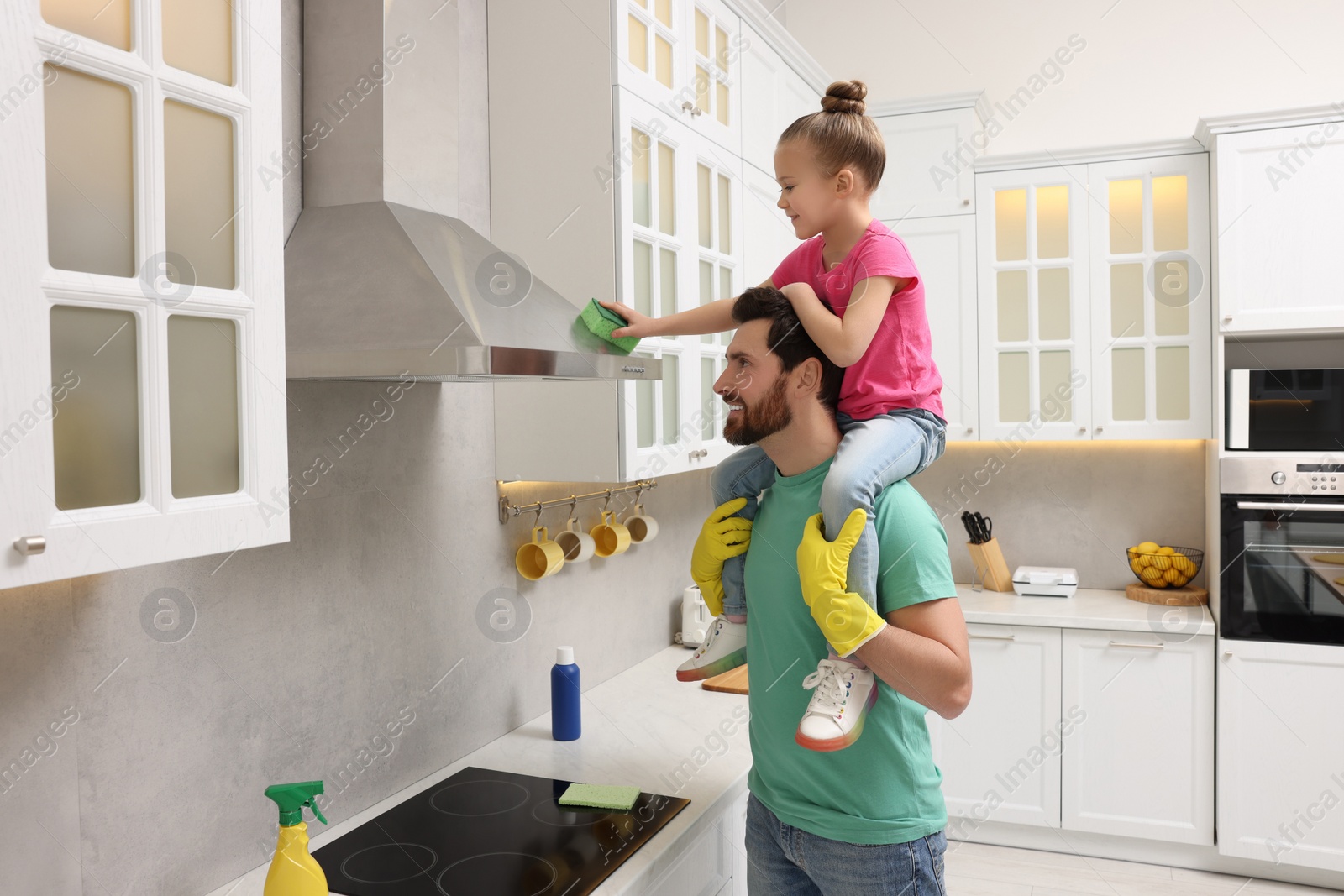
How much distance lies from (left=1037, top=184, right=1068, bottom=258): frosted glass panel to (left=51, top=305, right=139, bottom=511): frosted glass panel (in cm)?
324

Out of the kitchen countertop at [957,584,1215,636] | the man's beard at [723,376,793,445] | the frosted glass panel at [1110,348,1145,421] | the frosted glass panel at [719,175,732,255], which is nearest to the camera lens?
the man's beard at [723,376,793,445]

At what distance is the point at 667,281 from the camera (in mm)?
2199

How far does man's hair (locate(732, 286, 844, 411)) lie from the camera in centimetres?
148

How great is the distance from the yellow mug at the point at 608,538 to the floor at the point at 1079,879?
166cm

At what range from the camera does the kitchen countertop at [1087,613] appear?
3.14 meters

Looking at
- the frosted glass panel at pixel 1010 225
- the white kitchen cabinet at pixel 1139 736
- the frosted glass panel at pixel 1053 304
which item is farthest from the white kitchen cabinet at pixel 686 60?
the white kitchen cabinet at pixel 1139 736

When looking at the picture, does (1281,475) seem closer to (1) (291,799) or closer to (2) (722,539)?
(2) (722,539)

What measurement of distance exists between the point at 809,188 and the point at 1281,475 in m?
2.24

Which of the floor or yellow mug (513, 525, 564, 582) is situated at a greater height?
yellow mug (513, 525, 564, 582)

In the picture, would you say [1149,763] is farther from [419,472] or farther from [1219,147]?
[419,472]

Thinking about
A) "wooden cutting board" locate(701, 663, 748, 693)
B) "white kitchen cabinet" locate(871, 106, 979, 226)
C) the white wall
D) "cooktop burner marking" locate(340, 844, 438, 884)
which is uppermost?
the white wall

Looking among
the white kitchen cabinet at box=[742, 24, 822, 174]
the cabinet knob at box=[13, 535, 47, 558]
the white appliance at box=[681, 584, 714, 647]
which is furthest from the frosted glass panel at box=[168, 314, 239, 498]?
the white appliance at box=[681, 584, 714, 647]

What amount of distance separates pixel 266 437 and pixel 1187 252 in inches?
126

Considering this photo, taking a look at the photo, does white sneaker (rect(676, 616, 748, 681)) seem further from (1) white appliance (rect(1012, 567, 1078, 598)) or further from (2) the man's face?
(1) white appliance (rect(1012, 567, 1078, 598))
